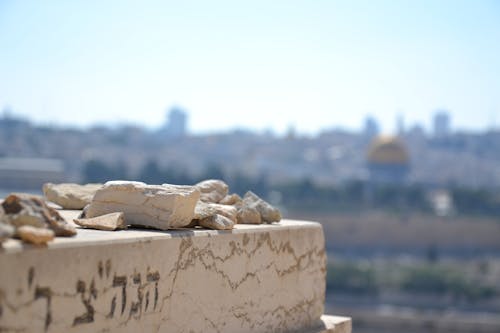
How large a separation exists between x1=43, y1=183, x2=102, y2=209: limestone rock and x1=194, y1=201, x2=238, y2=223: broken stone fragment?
0.49 m

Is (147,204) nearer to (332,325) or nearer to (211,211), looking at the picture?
(211,211)

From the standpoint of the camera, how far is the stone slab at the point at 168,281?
203cm

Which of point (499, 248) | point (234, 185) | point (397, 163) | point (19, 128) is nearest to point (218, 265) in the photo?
point (499, 248)

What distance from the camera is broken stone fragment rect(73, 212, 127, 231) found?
8.02 feet

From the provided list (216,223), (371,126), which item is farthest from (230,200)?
(371,126)

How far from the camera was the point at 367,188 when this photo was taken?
6969 centimetres

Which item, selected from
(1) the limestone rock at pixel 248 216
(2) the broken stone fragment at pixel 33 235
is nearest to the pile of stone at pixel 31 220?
(2) the broken stone fragment at pixel 33 235

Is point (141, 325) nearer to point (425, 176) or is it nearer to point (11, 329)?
point (11, 329)

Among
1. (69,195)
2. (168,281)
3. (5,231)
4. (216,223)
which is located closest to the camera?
(5,231)

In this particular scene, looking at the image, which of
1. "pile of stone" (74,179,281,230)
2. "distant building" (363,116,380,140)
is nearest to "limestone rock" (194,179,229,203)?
"pile of stone" (74,179,281,230)

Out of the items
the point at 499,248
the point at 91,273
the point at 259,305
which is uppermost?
the point at 91,273

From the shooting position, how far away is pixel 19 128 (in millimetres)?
90625

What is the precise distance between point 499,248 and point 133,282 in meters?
54.6

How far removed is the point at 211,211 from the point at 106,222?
14.7 inches
